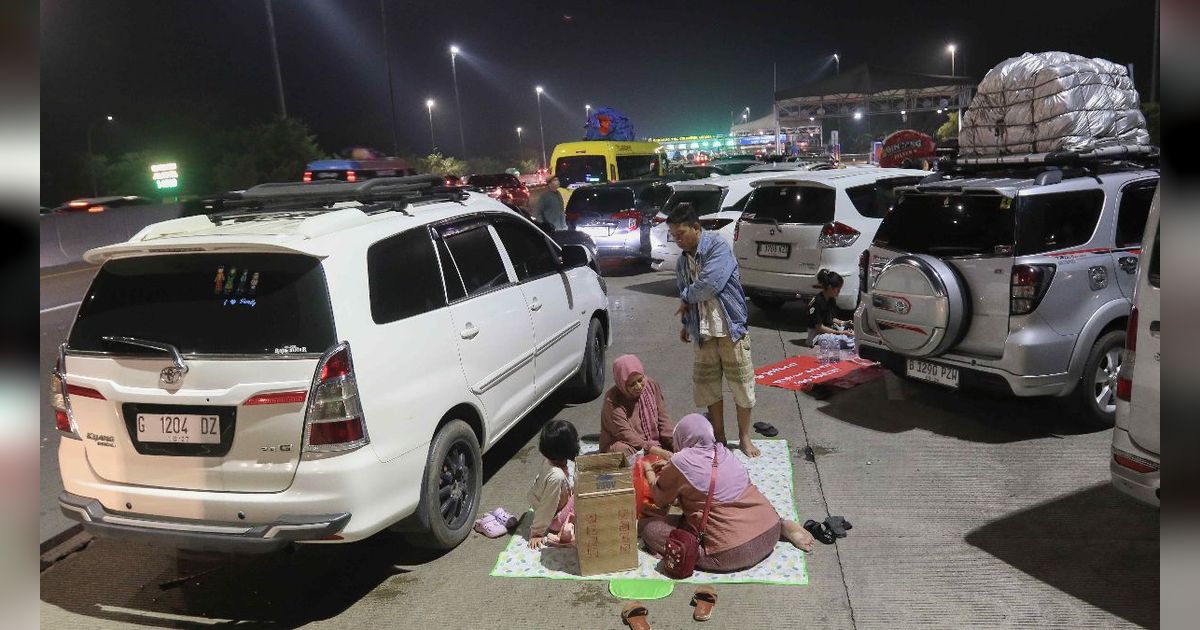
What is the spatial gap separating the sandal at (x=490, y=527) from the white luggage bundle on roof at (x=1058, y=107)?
18.4 ft

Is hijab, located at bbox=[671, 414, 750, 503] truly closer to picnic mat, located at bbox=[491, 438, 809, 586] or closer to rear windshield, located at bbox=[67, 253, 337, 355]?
picnic mat, located at bbox=[491, 438, 809, 586]

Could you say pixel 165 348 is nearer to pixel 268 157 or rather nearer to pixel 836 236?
pixel 836 236

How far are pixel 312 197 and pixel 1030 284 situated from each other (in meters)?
4.63

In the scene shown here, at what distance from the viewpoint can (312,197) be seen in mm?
5043

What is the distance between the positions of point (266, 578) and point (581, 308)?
319 cm

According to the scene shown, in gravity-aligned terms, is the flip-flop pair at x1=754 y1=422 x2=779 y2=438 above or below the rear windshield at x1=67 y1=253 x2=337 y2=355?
below

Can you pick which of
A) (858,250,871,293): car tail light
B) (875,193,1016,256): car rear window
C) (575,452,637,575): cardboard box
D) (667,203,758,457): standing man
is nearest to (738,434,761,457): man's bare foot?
(667,203,758,457): standing man

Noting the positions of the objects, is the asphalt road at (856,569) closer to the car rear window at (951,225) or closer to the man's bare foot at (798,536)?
the man's bare foot at (798,536)

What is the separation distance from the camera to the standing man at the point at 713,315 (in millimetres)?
5316

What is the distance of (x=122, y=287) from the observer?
3.85 m

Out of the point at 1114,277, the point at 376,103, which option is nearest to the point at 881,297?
the point at 1114,277

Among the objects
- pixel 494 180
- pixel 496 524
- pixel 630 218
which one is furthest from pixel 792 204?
pixel 494 180

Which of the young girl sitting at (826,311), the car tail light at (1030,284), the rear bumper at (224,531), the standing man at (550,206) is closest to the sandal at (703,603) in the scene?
the rear bumper at (224,531)

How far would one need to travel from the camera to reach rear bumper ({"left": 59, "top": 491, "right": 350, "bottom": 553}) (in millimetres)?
3545
